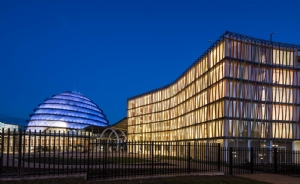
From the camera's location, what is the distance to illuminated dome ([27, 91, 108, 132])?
105m

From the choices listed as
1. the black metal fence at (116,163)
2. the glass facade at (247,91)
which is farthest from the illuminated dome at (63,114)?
the black metal fence at (116,163)

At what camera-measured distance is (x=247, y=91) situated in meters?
51.8

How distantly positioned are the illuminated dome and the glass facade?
183ft

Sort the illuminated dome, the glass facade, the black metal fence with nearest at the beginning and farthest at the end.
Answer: the black metal fence
the glass facade
the illuminated dome

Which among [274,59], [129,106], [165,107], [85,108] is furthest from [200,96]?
[85,108]

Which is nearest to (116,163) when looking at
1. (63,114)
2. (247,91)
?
(247,91)

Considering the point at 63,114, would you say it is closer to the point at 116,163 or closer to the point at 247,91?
the point at 247,91

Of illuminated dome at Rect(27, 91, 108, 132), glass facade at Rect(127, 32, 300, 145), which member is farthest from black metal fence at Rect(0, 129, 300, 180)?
illuminated dome at Rect(27, 91, 108, 132)

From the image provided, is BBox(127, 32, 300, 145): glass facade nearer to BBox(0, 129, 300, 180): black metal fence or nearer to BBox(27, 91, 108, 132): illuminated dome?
BBox(0, 129, 300, 180): black metal fence

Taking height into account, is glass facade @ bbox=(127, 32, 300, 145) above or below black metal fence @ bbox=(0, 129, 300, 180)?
above

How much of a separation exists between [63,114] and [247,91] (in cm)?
6887

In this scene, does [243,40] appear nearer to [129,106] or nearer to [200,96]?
[200,96]

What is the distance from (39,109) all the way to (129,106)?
93.1ft

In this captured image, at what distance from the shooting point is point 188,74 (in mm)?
68062
